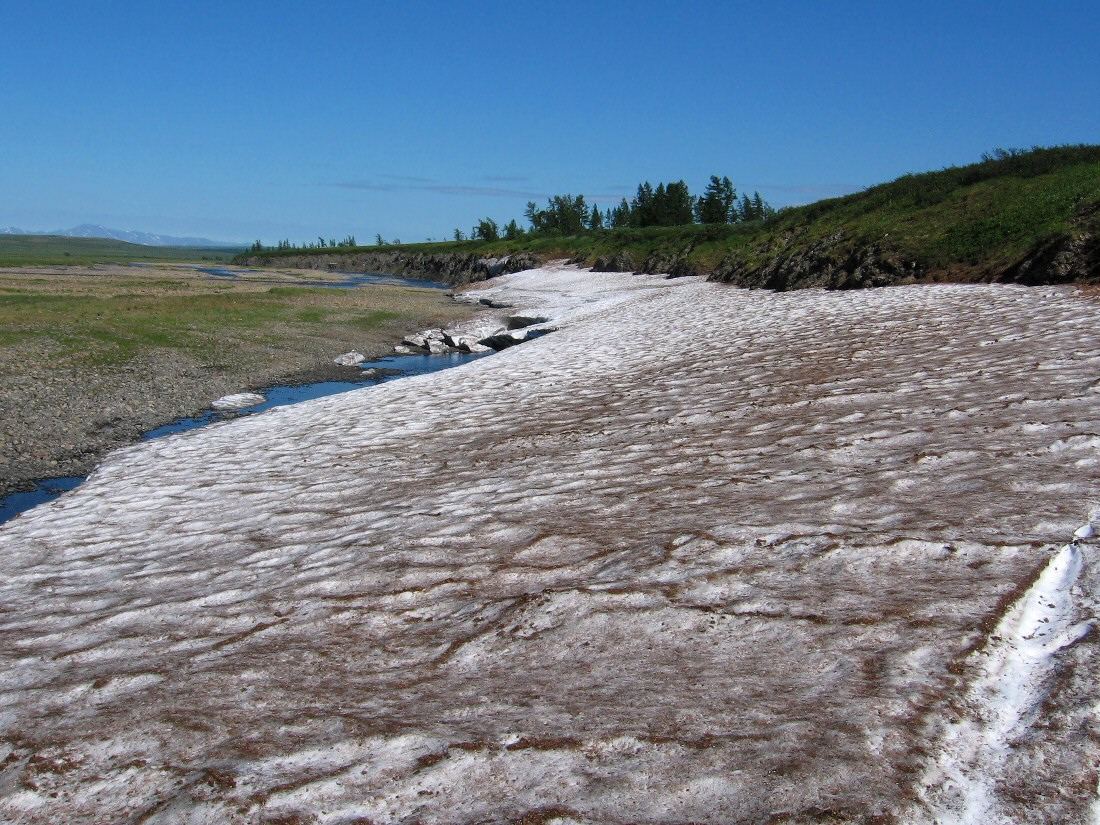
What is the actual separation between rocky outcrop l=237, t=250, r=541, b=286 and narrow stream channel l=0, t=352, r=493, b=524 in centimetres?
7026

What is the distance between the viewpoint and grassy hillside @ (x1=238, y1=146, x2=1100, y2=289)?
27000 millimetres

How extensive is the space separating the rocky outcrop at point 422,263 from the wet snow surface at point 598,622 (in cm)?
9325

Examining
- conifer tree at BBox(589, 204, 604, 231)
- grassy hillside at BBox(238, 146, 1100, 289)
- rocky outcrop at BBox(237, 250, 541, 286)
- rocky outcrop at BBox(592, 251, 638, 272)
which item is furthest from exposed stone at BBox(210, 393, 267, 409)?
conifer tree at BBox(589, 204, 604, 231)

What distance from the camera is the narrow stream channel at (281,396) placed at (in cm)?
1488

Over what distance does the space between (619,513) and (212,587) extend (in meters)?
4.18

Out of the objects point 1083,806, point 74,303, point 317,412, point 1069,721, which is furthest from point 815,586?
point 74,303

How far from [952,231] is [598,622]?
3200 centimetres

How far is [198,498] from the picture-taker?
12195mm

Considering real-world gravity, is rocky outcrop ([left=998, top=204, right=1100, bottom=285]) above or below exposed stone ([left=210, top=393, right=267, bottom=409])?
above

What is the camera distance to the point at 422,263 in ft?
469

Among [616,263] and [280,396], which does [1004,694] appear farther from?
[616,263]

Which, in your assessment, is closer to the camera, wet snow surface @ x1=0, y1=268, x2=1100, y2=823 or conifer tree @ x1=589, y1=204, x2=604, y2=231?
wet snow surface @ x1=0, y1=268, x2=1100, y2=823

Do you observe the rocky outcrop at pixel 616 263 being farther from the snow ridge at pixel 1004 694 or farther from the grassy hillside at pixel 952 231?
the snow ridge at pixel 1004 694

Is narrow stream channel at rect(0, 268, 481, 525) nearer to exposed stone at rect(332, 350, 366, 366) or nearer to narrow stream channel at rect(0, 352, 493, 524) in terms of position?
narrow stream channel at rect(0, 352, 493, 524)
